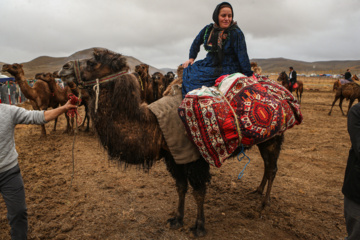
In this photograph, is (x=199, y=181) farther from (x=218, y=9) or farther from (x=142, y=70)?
(x=142, y=70)

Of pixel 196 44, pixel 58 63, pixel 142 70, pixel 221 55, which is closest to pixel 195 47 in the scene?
pixel 196 44

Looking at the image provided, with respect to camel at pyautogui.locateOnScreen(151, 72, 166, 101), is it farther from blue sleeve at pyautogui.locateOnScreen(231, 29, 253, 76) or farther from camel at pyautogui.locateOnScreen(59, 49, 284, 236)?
camel at pyautogui.locateOnScreen(59, 49, 284, 236)

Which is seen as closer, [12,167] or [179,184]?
[12,167]

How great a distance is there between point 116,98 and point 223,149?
1384 mm

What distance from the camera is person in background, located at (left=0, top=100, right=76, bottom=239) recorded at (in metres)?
2.38

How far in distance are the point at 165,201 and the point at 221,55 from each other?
268 cm

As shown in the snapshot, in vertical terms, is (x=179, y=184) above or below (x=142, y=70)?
below

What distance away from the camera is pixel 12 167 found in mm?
2441

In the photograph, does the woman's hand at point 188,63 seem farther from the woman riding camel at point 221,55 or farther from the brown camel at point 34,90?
the brown camel at point 34,90

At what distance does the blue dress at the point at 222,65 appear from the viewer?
122 inches

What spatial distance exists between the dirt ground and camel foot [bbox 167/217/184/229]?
71mm

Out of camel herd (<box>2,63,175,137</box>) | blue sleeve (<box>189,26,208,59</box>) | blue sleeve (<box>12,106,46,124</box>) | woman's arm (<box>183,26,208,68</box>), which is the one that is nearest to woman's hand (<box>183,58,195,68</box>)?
woman's arm (<box>183,26,208,68</box>)

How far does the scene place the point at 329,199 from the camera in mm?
4105

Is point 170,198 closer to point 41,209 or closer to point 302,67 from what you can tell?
point 41,209
